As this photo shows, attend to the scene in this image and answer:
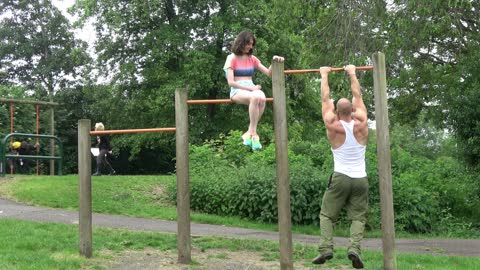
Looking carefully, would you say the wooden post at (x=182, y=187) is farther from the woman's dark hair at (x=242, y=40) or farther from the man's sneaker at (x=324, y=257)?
the man's sneaker at (x=324, y=257)

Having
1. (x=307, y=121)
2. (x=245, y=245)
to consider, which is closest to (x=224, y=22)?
(x=307, y=121)

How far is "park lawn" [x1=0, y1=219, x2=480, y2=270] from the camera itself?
6859 millimetres

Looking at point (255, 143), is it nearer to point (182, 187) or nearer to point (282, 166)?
point (282, 166)

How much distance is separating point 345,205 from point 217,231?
14.6 ft

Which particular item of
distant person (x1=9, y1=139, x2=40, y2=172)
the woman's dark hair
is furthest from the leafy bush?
distant person (x1=9, y1=139, x2=40, y2=172)

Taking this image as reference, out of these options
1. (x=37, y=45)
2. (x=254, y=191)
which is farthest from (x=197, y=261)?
(x=37, y=45)

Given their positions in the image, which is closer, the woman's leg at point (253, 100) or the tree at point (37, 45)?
the woman's leg at point (253, 100)

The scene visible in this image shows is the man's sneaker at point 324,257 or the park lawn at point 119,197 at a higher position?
the park lawn at point 119,197

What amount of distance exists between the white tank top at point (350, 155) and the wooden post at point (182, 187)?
2048 mm

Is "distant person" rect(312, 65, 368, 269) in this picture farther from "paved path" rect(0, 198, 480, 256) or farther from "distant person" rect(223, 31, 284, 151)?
"paved path" rect(0, 198, 480, 256)

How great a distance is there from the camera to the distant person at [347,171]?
593cm

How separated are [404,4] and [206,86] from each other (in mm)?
13542

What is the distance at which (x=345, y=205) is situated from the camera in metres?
6.17

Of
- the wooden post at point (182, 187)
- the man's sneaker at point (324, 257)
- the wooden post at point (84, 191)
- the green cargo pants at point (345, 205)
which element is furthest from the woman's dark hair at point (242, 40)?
the man's sneaker at point (324, 257)
